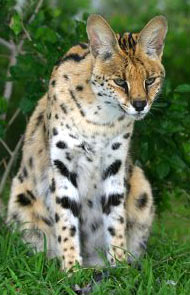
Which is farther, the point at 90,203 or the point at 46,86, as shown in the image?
the point at 46,86

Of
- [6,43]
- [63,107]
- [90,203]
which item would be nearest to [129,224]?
[90,203]

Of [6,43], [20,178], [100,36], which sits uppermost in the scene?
[100,36]

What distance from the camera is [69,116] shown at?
16.9 ft

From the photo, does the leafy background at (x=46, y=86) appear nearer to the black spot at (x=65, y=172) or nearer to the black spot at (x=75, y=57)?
the black spot at (x=75, y=57)

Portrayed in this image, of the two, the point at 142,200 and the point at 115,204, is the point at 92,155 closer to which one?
the point at 115,204

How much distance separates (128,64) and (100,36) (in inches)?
10.2

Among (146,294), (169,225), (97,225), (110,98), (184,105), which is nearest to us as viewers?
(146,294)

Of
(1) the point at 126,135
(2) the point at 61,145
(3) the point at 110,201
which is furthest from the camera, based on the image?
(3) the point at 110,201

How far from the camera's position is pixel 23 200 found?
568 centimetres

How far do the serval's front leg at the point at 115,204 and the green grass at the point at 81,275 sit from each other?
25cm

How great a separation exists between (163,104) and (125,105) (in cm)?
111

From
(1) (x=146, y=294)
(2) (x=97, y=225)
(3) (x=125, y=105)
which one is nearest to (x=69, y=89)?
(3) (x=125, y=105)

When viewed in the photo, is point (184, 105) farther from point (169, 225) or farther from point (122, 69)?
point (169, 225)

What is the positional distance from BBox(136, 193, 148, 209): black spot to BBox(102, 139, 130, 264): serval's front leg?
0.92 ft
